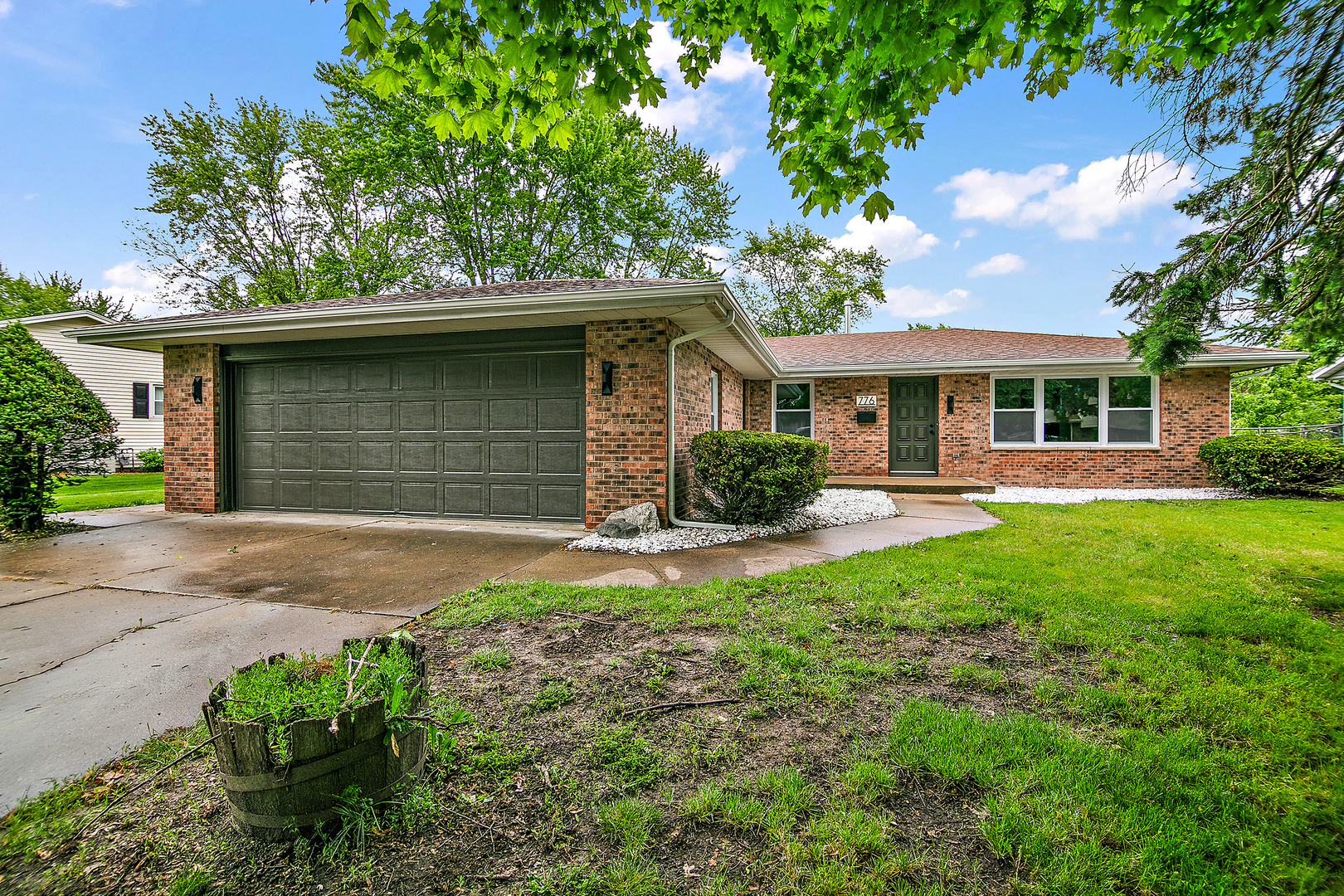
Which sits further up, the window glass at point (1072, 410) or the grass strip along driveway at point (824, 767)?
the window glass at point (1072, 410)

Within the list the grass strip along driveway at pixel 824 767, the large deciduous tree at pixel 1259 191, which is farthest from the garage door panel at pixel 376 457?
the large deciduous tree at pixel 1259 191

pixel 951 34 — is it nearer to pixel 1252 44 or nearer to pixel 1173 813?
pixel 1252 44

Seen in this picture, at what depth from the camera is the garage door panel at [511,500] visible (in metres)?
6.79

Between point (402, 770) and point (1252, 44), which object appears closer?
point (402, 770)

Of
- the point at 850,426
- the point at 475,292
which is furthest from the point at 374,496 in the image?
the point at 850,426

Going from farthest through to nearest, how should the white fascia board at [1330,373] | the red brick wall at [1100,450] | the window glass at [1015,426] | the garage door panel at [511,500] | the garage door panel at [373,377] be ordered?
1. the white fascia board at [1330,373]
2. the window glass at [1015,426]
3. the red brick wall at [1100,450]
4. the garage door panel at [373,377]
5. the garage door panel at [511,500]

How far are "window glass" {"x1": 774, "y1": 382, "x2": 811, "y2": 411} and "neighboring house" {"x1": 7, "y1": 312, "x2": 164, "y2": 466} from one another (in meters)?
16.9

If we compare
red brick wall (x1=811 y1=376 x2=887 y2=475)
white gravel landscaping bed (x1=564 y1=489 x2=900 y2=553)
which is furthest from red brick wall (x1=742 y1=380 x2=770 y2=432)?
white gravel landscaping bed (x1=564 y1=489 x2=900 y2=553)

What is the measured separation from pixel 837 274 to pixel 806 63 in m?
24.6

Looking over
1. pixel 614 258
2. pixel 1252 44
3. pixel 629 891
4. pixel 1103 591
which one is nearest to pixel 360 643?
pixel 629 891

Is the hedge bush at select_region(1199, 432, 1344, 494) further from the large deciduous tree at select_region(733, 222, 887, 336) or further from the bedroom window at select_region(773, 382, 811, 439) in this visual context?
the large deciduous tree at select_region(733, 222, 887, 336)

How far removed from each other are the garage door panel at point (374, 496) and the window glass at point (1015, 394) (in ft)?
37.6

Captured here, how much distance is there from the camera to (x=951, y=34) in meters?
2.61

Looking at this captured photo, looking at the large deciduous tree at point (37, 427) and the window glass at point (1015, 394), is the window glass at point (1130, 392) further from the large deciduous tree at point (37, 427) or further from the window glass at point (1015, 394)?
the large deciduous tree at point (37, 427)
